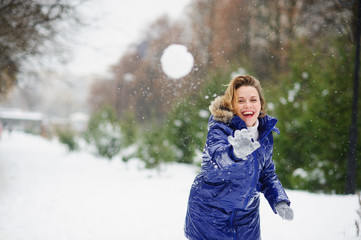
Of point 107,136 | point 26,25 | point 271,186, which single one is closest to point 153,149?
point 107,136

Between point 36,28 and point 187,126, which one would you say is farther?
point 187,126

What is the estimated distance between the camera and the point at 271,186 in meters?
1.90

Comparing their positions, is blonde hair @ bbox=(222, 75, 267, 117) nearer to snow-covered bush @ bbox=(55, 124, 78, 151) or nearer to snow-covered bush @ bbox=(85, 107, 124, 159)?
snow-covered bush @ bbox=(85, 107, 124, 159)

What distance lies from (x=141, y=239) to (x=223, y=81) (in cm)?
490

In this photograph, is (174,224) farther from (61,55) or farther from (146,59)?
(146,59)

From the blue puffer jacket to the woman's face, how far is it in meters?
0.09

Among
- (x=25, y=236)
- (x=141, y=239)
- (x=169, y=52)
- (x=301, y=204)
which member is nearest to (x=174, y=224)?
(x=141, y=239)

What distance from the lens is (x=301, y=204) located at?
4660mm

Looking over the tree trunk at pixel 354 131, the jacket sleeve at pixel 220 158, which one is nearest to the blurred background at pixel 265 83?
the tree trunk at pixel 354 131

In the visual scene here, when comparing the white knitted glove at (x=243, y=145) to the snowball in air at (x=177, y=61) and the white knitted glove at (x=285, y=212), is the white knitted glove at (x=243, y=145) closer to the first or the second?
the white knitted glove at (x=285, y=212)

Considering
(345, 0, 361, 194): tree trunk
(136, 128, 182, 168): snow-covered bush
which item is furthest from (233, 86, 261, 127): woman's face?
(136, 128, 182, 168): snow-covered bush

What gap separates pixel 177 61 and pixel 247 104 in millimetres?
7996

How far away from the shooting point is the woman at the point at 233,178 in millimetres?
1595

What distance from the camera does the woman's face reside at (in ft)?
5.94
